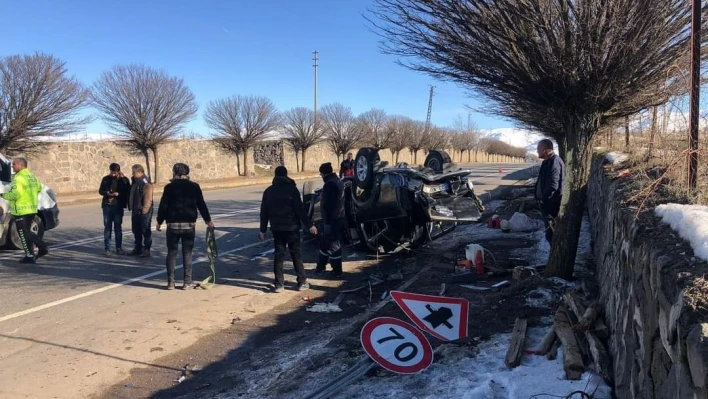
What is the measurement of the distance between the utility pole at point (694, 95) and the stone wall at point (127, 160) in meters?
26.6

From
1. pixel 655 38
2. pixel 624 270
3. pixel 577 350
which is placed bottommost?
pixel 577 350

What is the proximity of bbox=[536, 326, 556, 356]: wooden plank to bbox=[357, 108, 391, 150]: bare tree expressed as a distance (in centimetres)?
4476

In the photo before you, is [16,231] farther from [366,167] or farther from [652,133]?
[652,133]

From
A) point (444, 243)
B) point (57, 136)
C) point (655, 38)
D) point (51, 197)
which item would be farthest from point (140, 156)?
point (655, 38)

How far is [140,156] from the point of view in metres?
29.6

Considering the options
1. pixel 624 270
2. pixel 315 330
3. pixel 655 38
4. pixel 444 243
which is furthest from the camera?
pixel 444 243

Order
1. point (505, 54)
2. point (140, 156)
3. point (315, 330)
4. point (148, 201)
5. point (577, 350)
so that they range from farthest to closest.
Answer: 1. point (140, 156)
2. point (148, 201)
3. point (315, 330)
4. point (505, 54)
5. point (577, 350)

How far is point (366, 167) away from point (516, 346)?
5263mm

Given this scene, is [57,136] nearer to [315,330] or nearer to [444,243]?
[444,243]

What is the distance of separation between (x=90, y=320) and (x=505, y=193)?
15945 mm

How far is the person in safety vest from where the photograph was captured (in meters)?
8.98

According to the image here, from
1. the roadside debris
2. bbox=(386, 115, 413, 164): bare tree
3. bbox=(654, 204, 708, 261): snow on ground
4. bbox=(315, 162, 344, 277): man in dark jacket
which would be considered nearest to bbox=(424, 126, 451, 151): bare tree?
bbox=(386, 115, 413, 164): bare tree

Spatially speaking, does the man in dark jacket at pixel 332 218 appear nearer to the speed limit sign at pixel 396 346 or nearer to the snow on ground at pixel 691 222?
the speed limit sign at pixel 396 346

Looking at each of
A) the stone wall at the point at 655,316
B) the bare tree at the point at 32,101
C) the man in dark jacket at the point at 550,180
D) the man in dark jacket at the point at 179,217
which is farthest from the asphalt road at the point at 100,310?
the bare tree at the point at 32,101
